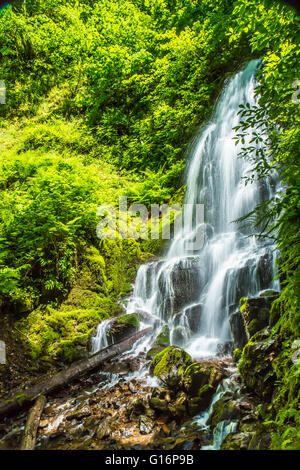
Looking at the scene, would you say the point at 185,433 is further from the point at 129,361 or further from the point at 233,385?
the point at 129,361

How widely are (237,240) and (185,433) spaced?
5.65 metres

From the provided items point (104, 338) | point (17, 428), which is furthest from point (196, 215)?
point (17, 428)

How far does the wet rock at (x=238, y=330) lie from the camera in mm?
5020

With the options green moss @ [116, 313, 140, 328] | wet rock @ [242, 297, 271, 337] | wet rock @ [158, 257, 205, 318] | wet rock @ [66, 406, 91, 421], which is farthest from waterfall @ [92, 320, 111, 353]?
wet rock @ [242, 297, 271, 337]

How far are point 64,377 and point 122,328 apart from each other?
1.73 m

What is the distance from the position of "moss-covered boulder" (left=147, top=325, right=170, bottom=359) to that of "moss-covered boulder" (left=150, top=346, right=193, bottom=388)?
2.55ft

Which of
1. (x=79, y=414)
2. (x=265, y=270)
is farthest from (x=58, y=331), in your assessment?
(x=265, y=270)

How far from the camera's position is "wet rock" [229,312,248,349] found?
16.5ft

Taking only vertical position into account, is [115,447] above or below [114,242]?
below

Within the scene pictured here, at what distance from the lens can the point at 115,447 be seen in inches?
126

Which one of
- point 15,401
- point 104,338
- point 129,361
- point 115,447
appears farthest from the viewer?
point 104,338

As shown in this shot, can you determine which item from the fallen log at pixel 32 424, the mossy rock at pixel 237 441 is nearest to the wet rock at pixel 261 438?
the mossy rock at pixel 237 441

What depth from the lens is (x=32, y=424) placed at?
12.0 ft

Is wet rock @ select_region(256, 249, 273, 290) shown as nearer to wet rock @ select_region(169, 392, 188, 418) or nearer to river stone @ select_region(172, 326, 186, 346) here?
river stone @ select_region(172, 326, 186, 346)
